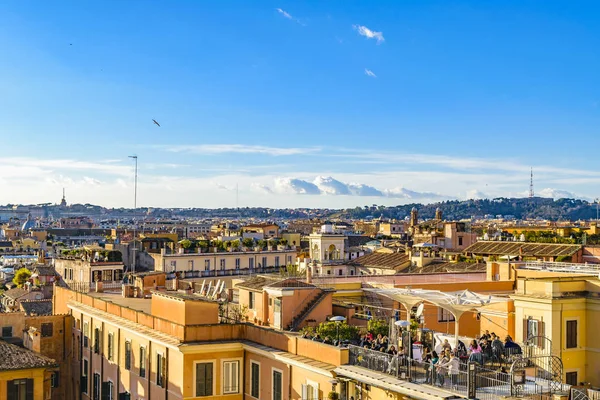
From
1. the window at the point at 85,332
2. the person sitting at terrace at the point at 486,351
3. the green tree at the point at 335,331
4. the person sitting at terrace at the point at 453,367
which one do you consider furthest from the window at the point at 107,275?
the person sitting at terrace at the point at 453,367

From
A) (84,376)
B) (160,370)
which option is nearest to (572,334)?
(160,370)

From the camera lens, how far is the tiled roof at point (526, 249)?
180ft

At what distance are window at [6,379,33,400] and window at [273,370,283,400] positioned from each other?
8946 mm

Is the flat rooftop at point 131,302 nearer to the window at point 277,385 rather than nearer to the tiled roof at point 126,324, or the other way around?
the tiled roof at point 126,324

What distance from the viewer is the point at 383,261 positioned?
5547 cm

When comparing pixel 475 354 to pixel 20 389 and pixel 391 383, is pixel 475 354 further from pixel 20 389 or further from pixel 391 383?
pixel 20 389

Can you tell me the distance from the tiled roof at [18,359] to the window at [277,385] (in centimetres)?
884

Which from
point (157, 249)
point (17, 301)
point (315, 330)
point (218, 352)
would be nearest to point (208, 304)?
point (218, 352)

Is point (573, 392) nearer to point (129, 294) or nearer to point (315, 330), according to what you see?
point (315, 330)

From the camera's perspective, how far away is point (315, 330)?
22359 mm

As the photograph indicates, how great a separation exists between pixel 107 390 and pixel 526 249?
37.3 m

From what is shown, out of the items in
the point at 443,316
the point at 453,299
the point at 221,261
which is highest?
the point at 453,299

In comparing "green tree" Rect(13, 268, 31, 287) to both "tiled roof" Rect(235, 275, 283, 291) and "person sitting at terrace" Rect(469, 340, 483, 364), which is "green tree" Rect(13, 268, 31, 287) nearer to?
"tiled roof" Rect(235, 275, 283, 291)

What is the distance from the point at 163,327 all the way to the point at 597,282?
1217 centimetres
